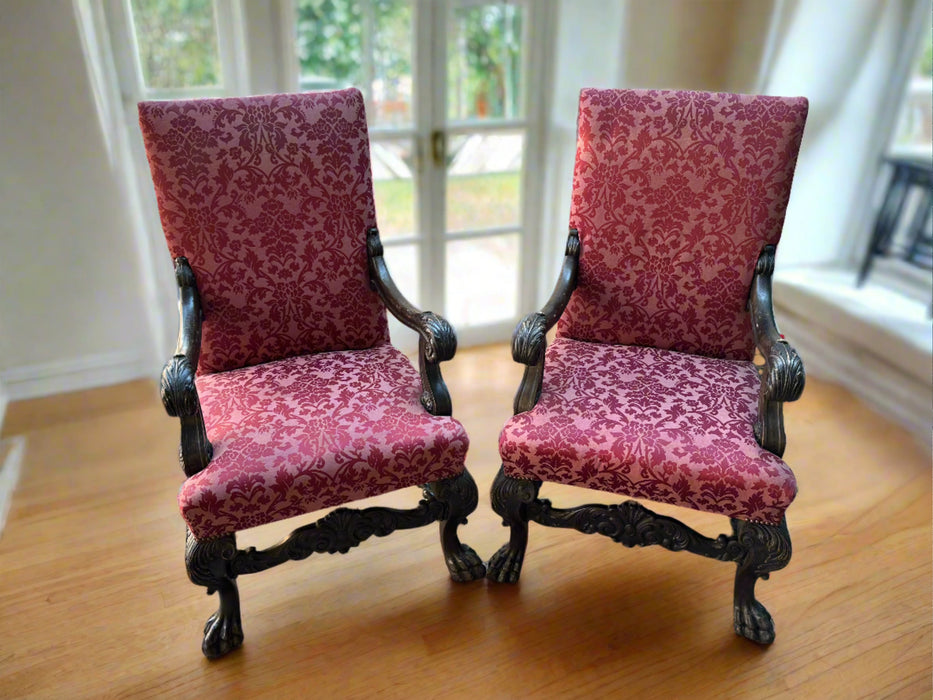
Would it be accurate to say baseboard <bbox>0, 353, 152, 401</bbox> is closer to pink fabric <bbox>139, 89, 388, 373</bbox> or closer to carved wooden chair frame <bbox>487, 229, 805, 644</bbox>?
pink fabric <bbox>139, 89, 388, 373</bbox>

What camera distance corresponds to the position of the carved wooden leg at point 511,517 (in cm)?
157

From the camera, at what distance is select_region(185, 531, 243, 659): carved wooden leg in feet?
4.67

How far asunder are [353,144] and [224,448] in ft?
2.40

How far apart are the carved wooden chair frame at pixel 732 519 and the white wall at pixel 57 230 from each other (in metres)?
1.50

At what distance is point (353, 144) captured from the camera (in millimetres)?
1673

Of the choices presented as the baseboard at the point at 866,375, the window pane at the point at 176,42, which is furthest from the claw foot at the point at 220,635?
the baseboard at the point at 866,375

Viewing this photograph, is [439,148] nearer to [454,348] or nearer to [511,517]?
[454,348]

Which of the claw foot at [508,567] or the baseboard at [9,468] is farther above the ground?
the claw foot at [508,567]

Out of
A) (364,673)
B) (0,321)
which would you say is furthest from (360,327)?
(0,321)

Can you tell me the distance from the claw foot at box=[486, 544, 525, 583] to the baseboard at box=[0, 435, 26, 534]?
124 centimetres

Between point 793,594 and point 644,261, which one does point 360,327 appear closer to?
point 644,261

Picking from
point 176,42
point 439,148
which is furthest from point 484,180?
point 176,42

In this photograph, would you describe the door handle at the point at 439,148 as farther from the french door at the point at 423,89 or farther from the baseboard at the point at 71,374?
the baseboard at the point at 71,374

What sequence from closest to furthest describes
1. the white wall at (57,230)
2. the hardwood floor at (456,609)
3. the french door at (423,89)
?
the hardwood floor at (456,609) < the white wall at (57,230) < the french door at (423,89)
